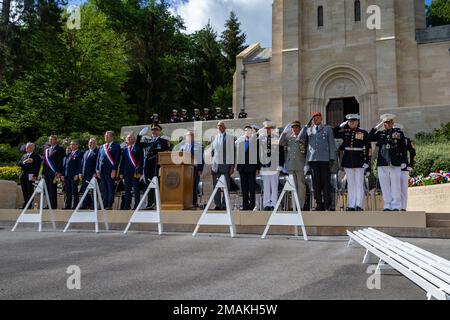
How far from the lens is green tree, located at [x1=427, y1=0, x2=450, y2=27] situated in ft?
144

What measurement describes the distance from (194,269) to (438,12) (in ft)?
153

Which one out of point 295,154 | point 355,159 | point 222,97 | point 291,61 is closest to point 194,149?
point 295,154

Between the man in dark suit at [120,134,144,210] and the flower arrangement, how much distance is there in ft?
27.5

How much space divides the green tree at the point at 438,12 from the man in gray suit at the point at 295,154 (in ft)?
129

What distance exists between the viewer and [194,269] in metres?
5.92

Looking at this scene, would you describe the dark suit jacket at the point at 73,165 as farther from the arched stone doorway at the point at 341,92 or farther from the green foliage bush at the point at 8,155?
the arched stone doorway at the point at 341,92

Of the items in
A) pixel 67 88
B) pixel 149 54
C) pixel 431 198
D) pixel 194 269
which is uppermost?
pixel 149 54

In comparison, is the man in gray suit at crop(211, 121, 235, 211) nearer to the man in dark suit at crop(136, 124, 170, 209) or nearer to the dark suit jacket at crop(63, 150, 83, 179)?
the man in dark suit at crop(136, 124, 170, 209)

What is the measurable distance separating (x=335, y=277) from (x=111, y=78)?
35605 millimetres

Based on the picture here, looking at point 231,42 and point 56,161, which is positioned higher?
point 231,42

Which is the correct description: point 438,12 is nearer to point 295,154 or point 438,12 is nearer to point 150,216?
point 295,154

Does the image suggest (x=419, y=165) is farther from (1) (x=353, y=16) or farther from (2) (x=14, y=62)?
(2) (x=14, y=62)

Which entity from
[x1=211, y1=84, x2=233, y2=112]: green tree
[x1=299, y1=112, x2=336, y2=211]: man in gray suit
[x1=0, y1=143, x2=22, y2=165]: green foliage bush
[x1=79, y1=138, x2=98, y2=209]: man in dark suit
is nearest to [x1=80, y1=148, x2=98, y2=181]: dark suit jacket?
[x1=79, y1=138, x2=98, y2=209]: man in dark suit

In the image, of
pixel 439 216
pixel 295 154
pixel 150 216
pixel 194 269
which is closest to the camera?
→ pixel 194 269
